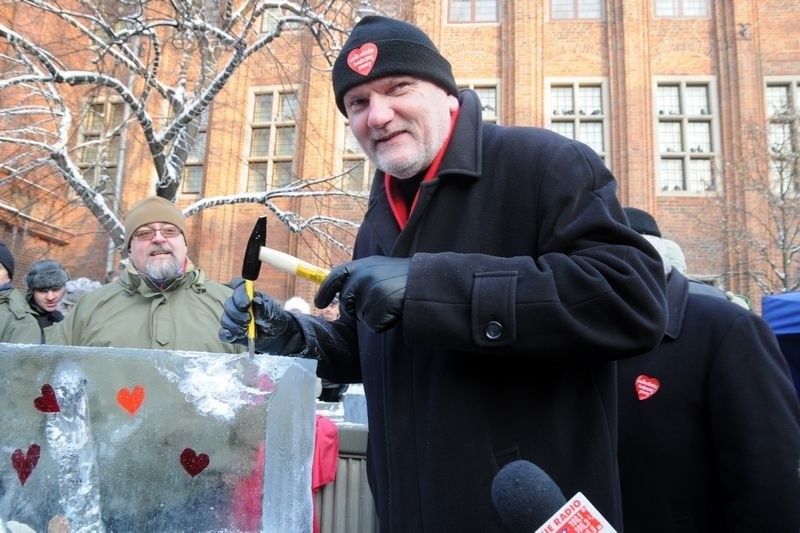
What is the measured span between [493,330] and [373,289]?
0.24 metres

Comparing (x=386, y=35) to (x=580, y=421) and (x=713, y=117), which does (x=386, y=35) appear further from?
(x=713, y=117)

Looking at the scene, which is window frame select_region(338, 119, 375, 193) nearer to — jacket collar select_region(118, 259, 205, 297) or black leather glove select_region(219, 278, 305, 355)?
jacket collar select_region(118, 259, 205, 297)

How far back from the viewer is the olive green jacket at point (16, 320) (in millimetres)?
3766

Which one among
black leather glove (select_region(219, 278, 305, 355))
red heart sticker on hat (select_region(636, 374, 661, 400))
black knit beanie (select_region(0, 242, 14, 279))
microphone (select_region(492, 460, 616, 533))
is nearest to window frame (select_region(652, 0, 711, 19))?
black knit beanie (select_region(0, 242, 14, 279))

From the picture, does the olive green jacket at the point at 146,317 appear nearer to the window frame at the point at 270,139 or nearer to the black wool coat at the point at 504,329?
the black wool coat at the point at 504,329

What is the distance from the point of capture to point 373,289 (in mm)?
1117

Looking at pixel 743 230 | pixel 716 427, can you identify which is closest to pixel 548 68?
pixel 743 230

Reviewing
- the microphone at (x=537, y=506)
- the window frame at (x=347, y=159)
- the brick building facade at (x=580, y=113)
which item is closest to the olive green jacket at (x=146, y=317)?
the microphone at (x=537, y=506)

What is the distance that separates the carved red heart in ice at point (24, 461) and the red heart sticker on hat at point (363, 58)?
1.22 meters

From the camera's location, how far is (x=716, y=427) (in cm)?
177

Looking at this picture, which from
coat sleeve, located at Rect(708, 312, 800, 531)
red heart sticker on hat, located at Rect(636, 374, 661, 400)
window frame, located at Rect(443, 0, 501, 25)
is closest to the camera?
coat sleeve, located at Rect(708, 312, 800, 531)

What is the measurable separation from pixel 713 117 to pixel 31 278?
13.6 meters

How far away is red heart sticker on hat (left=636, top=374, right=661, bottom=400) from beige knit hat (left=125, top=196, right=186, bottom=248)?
8.80ft

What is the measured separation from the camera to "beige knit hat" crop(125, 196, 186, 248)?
3.41 metres
